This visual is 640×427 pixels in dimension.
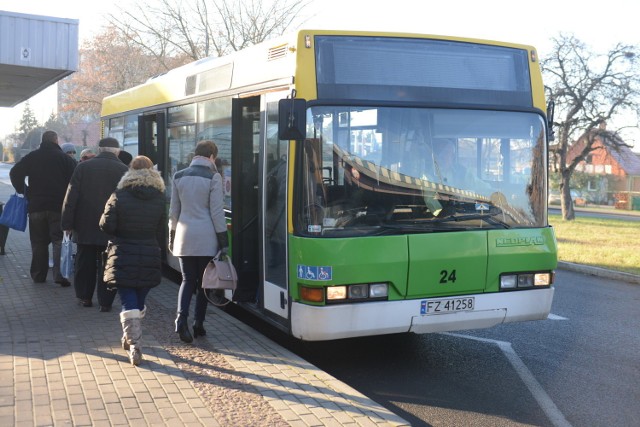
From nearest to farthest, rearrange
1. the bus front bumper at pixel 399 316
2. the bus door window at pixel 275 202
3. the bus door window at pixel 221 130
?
the bus front bumper at pixel 399 316
the bus door window at pixel 275 202
the bus door window at pixel 221 130

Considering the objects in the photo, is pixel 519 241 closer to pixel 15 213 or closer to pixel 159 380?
pixel 159 380

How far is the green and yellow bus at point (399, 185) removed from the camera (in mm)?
6113

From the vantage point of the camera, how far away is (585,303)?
10.7 meters

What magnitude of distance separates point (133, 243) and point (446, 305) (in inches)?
104

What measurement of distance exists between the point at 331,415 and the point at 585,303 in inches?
269

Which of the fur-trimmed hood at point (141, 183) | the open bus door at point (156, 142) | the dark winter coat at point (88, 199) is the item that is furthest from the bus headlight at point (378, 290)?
the open bus door at point (156, 142)

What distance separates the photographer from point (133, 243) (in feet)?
20.1

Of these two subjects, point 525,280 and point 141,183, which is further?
point 525,280

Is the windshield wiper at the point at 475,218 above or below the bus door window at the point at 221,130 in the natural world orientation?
below

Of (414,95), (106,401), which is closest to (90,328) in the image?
(106,401)

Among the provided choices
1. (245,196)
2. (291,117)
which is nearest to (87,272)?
(245,196)

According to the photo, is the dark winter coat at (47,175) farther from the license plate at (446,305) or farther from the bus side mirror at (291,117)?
the license plate at (446,305)

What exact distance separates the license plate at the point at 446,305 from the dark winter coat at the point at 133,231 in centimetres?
224

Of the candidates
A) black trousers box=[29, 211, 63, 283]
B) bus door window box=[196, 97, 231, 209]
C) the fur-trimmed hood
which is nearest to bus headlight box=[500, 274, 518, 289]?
bus door window box=[196, 97, 231, 209]
